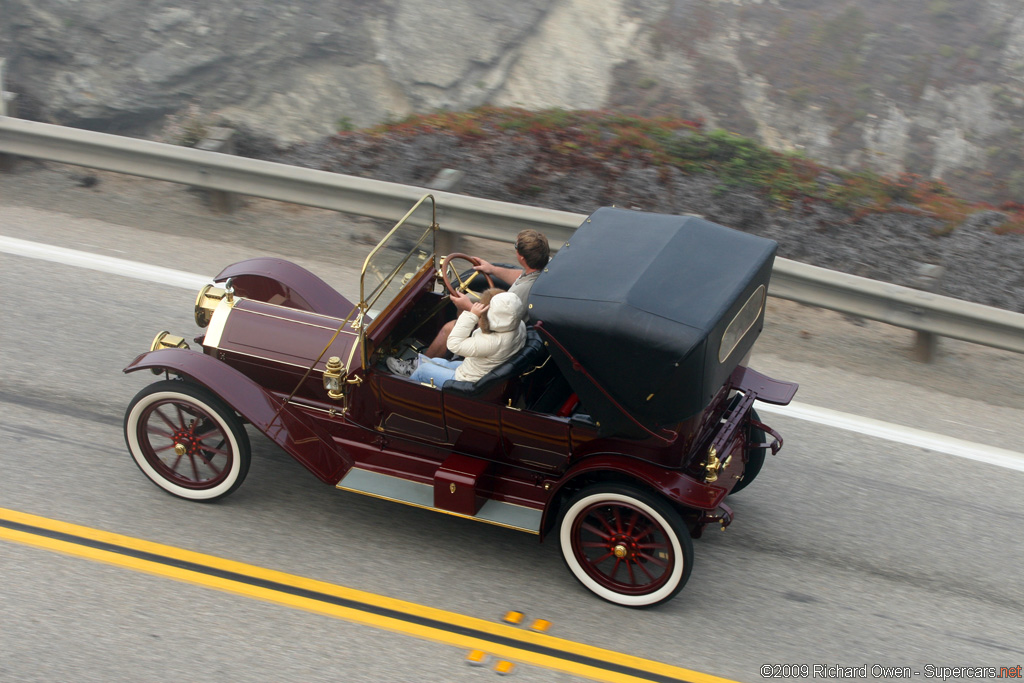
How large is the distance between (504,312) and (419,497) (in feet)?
3.67

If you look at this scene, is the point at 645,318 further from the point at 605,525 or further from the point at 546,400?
the point at 605,525

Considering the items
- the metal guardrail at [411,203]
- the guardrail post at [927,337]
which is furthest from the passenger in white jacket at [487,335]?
the guardrail post at [927,337]

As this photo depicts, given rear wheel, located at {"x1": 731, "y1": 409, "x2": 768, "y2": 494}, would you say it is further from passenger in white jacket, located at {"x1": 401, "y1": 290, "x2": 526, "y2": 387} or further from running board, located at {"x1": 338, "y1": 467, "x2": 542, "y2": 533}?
passenger in white jacket, located at {"x1": 401, "y1": 290, "x2": 526, "y2": 387}

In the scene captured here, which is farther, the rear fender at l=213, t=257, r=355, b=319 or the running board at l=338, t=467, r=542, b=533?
the rear fender at l=213, t=257, r=355, b=319

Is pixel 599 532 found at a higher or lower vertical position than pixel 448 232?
lower

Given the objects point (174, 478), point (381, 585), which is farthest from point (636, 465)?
point (174, 478)

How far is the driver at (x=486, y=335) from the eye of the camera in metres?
4.78

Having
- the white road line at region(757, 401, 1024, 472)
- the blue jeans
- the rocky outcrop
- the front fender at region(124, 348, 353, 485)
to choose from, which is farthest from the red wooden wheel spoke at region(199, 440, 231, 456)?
the rocky outcrop

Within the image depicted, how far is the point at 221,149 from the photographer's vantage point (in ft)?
27.3

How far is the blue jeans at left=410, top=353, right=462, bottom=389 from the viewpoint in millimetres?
5066

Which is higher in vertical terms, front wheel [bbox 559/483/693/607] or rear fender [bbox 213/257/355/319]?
rear fender [bbox 213/257/355/319]

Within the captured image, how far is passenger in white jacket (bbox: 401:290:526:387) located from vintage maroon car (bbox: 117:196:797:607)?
0.09m

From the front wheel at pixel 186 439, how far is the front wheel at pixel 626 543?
1.83 meters

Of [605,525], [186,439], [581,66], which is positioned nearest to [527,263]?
[605,525]
